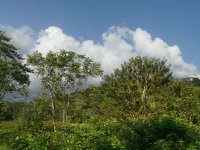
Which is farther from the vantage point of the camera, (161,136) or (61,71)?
(61,71)

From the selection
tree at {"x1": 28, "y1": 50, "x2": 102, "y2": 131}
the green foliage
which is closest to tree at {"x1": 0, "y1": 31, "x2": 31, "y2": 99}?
tree at {"x1": 28, "y1": 50, "x2": 102, "y2": 131}

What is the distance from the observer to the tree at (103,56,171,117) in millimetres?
43812

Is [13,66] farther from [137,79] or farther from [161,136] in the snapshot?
[161,136]

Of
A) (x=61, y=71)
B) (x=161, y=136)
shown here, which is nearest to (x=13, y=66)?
(x=61, y=71)

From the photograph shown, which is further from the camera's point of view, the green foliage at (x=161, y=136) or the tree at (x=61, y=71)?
the tree at (x=61, y=71)

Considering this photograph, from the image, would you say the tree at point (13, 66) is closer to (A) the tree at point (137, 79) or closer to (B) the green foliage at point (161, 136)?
(A) the tree at point (137, 79)

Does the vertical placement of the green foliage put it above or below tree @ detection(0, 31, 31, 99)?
below

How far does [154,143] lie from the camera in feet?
42.3

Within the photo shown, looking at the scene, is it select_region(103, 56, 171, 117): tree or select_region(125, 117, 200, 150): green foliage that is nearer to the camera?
select_region(125, 117, 200, 150): green foliage

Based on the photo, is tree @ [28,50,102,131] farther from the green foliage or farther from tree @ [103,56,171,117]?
the green foliage

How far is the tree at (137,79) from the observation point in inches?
1725

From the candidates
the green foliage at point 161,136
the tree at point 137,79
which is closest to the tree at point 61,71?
the tree at point 137,79

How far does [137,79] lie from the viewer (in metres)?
44.8

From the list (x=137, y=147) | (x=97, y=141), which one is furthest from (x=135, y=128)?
(x=97, y=141)
